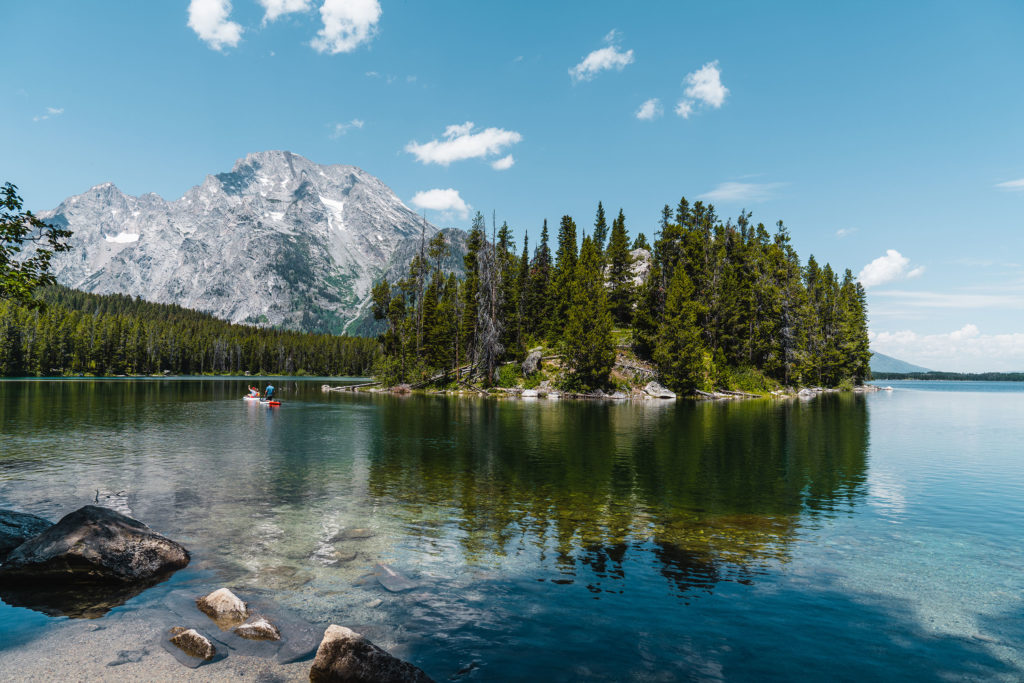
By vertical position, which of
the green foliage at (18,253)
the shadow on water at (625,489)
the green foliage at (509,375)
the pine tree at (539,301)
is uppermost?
the pine tree at (539,301)

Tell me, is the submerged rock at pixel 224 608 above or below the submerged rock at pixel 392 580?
above

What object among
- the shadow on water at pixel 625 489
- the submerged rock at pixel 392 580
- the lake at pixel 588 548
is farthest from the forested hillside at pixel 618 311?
the submerged rock at pixel 392 580

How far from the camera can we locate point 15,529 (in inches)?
598

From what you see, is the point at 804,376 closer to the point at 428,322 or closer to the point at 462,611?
the point at 428,322

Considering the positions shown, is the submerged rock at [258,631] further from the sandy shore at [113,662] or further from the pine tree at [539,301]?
the pine tree at [539,301]

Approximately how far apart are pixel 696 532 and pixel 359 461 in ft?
67.3

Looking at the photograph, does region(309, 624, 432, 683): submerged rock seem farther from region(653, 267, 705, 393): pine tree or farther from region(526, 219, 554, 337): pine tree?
region(526, 219, 554, 337): pine tree

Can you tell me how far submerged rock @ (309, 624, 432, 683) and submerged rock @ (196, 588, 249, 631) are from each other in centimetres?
322

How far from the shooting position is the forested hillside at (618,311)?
9750 cm

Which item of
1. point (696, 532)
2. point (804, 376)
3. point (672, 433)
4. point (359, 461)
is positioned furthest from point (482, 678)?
point (804, 376)

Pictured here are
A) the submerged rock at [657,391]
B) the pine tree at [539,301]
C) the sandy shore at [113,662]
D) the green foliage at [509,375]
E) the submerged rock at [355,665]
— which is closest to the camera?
the submerged rock at [355,665]

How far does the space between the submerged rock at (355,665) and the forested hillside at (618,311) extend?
85141 millimetres

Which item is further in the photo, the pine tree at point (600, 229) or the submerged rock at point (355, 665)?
the pine tree at point (600, 229)

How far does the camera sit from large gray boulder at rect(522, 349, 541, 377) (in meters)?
101
